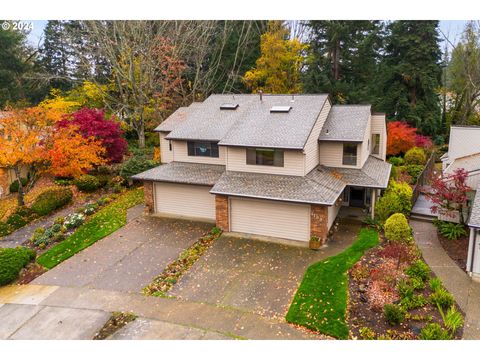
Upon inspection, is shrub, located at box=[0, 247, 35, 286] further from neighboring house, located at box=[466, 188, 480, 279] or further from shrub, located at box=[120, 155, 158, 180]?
neighboring house, located at box=[466, 188, 480, 279]

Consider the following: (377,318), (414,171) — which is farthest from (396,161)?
(377,318)

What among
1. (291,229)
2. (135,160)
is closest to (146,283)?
(291,229)

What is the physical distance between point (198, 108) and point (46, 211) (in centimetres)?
1098

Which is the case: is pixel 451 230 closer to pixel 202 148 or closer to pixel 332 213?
pixel 332 213

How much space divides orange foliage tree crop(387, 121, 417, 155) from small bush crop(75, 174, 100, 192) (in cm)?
2248

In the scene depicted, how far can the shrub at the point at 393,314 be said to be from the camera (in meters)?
10.9

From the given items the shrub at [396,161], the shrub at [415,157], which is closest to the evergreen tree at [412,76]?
the shrub at [415,157]

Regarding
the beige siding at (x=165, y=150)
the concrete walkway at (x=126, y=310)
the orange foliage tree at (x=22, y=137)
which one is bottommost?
the concrete walkway at (x=126, y=310)

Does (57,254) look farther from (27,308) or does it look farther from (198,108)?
(198,108)

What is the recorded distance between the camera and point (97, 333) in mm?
11000

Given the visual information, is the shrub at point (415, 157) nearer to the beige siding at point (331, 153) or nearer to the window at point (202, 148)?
the beige siding at point (331, 153)

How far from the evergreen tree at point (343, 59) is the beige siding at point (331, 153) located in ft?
50.5

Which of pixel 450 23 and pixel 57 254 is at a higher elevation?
pixel 450 23

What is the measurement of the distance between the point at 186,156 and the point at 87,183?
717 centimetres
